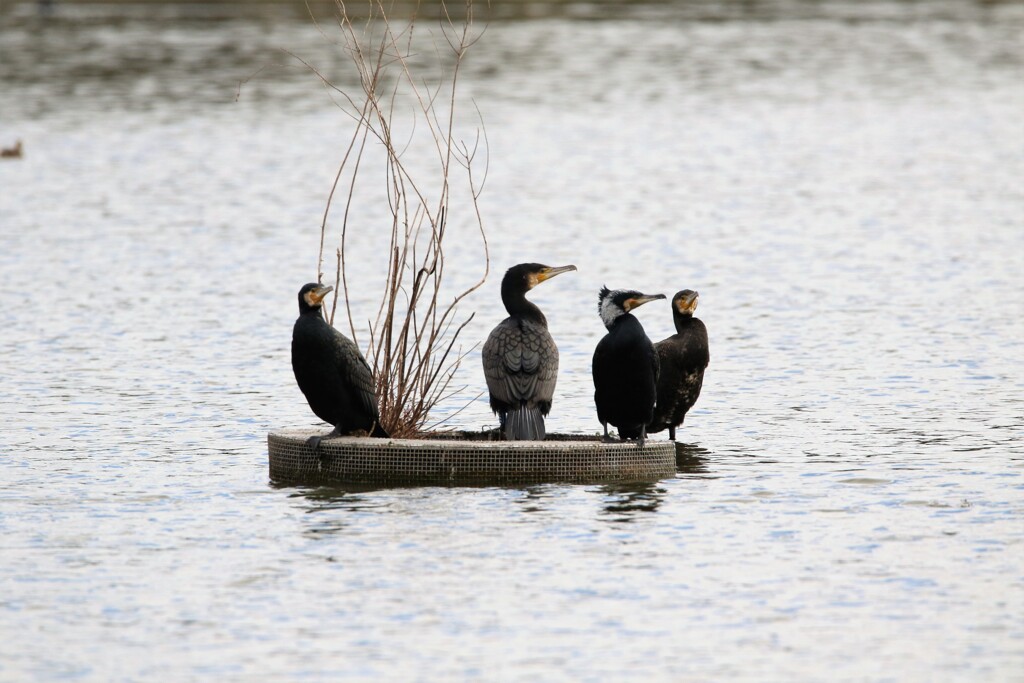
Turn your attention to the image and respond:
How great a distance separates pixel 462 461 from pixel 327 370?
91 centimetres

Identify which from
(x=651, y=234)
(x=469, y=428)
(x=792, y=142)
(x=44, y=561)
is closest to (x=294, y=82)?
(x=792, y=142)

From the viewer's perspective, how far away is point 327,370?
9.85m

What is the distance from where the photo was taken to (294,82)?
140 ft

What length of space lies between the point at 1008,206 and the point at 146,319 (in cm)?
1213

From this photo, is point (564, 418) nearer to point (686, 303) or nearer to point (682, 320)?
point (682, 320)

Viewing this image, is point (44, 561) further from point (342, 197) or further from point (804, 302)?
point (342, 197)

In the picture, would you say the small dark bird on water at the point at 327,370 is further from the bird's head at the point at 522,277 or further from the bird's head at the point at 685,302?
the bird's head at the point at 685,302

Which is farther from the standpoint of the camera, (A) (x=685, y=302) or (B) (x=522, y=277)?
(A) (x=685, y=302)

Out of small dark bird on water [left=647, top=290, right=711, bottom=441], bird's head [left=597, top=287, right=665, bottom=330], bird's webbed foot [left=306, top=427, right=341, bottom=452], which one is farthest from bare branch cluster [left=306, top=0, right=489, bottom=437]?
small dark bird on water [left=647, top=290, right=711, bottom=441]

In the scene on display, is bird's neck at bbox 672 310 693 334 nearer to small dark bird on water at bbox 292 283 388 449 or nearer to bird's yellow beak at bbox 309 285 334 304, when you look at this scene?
small dark bird on water at bbox 292 283 388 449

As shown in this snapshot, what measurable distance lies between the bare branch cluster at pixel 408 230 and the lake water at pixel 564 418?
51cm

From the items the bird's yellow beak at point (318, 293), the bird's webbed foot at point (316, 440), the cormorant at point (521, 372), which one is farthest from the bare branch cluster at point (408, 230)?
the bird's webbed foot at point (316, 440)

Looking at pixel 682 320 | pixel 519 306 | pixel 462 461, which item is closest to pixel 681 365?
pixel 682 320

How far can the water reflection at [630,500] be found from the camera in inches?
366
